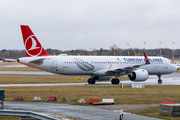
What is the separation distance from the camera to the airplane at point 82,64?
42906mm

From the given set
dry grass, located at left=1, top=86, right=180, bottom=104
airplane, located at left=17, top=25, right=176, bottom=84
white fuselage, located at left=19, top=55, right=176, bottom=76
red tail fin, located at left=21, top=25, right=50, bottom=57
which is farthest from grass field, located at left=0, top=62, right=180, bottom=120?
red tail fin, located at left=21, top=25, right=50, bottom=57

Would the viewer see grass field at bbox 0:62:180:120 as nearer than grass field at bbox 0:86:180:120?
Yes

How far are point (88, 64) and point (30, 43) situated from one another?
31.3 feet

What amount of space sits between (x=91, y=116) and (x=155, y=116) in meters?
3.99

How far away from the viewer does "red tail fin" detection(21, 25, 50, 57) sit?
1679 inches

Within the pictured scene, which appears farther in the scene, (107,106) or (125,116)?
(107,106)

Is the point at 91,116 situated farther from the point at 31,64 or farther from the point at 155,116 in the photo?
the point at 31,64

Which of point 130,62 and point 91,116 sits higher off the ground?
point 130,62

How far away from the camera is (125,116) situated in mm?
18078

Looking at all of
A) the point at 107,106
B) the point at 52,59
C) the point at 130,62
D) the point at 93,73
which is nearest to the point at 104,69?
the point at 93,73

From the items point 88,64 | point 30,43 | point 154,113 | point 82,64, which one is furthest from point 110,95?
point 30,43

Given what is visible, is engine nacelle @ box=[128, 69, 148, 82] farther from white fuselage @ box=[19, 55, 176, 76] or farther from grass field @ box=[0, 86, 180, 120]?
grass field @ box=[0, 86, 180, 120]

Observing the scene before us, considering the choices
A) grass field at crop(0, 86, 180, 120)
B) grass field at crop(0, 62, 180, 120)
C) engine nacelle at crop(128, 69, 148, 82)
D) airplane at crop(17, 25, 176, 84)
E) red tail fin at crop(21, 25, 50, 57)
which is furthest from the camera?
engine nacelle at crop(128, 69, 148, 82)

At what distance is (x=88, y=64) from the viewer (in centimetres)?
4612
